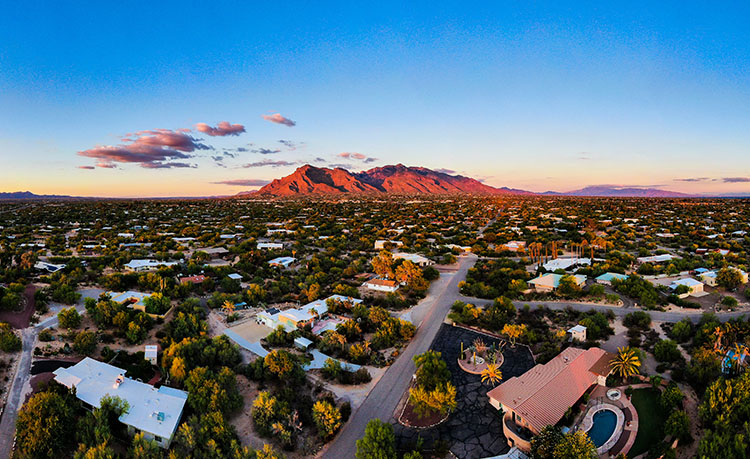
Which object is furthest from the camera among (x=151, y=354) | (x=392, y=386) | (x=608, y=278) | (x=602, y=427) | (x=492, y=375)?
(x=608, y=278)

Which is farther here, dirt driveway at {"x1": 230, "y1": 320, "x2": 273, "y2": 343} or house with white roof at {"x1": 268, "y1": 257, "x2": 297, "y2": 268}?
house with white roof at {"x1": 268, "y1": 257, "x2": 297, "y2": 268}

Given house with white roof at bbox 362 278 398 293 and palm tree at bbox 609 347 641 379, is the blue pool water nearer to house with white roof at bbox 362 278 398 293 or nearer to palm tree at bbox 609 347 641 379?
palm tree at bbox 609 347 641 379

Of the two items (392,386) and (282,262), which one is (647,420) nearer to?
(392,386)

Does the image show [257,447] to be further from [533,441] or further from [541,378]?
[541,378]

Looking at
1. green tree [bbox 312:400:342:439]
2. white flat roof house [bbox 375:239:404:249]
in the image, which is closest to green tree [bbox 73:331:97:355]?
green tree [bbox 312:400:342:439]

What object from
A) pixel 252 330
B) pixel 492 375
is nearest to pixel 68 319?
pixel 252 330

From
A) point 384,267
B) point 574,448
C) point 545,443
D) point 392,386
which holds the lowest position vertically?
point 392,386

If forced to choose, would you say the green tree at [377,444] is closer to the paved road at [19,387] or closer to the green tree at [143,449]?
the green tree at [143,449]
